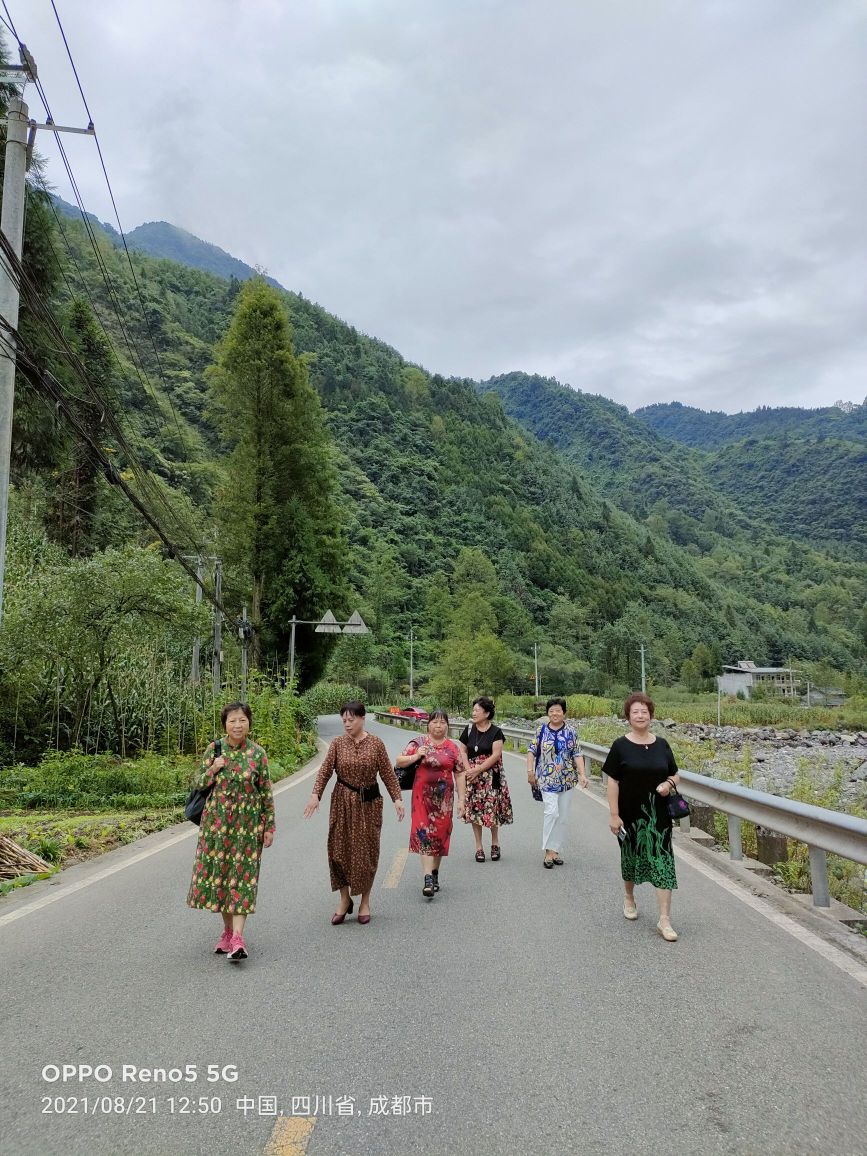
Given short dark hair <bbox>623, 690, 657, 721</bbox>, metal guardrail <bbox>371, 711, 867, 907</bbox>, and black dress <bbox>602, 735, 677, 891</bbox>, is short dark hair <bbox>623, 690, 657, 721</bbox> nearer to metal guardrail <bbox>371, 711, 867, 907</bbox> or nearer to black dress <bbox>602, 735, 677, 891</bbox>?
black dress <bbox>602, 735, 677, 891</bbox>

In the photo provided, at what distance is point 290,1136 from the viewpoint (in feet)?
9.59

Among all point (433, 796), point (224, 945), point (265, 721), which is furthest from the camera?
point (265, 721)

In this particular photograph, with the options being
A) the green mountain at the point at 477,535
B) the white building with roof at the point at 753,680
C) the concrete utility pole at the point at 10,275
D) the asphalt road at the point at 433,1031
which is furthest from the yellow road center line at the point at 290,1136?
the white building with roof at the point at 753,680

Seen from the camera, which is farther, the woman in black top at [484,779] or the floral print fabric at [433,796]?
the woman in black top at [484,779]

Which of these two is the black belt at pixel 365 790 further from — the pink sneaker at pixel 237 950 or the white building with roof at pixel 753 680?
the white building with roof at pixel 753 680

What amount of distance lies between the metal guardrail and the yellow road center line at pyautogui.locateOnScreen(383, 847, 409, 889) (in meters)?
3.35

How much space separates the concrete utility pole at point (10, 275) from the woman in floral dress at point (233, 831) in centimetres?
423

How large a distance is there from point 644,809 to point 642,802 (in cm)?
5

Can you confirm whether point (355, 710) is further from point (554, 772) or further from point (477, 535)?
point (477, 535)

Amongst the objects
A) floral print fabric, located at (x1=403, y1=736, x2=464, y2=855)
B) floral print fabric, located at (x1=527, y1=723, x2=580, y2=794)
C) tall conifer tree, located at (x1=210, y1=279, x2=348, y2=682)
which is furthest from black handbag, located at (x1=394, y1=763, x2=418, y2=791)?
tall conifer tree, located at (x1=210, y1=279, x2=348, y2=682)

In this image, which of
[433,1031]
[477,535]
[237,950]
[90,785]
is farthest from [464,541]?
[433,1031]

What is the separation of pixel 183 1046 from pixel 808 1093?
2650 mm

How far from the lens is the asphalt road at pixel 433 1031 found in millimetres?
2971

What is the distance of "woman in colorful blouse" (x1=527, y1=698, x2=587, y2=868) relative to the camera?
8.52m
